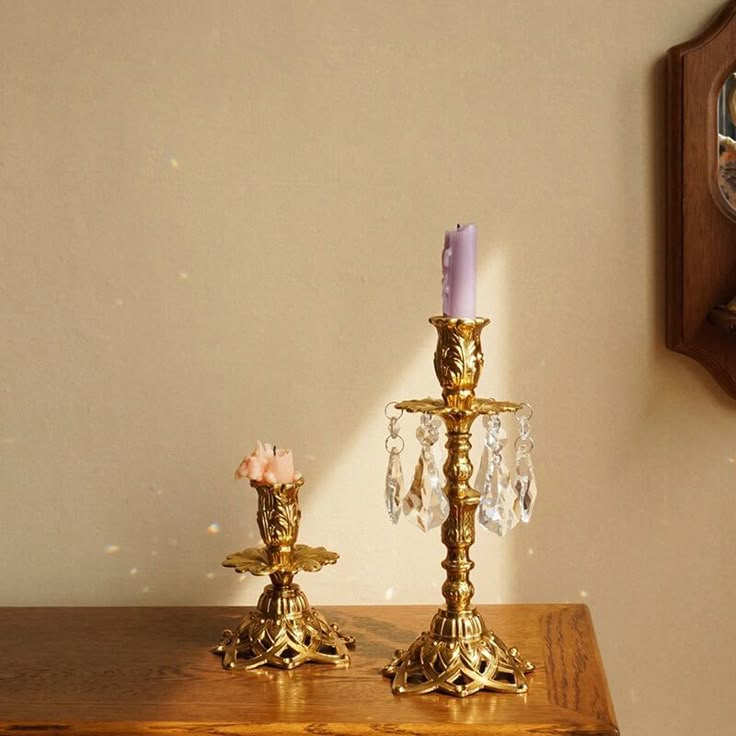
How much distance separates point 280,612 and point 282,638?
0.10 feet

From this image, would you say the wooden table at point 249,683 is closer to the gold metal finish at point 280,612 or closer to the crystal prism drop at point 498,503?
the gold metal finish at point 280,612

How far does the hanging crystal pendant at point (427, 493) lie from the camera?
123 cm

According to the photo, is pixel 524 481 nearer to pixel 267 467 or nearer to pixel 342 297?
pixel 267 467

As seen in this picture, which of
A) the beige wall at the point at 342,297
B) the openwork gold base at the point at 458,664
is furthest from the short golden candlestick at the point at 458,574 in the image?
the beige wall at the point at 342,297

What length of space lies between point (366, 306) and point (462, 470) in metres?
0.40

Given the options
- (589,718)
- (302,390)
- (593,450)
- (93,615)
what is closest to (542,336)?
(593,450)

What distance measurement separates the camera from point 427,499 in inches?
48.7

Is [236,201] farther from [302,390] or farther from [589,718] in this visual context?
[589,718]

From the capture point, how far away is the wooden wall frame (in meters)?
1.48

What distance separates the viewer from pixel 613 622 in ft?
5.30

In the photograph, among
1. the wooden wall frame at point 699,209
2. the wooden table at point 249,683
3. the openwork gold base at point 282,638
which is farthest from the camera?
the wooden wall frame at point 699,209

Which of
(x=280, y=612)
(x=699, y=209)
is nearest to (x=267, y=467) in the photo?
(x=280, y=612)

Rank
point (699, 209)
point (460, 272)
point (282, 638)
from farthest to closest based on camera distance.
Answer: point (699, 209)
point (282, 638)
point (460, 272)

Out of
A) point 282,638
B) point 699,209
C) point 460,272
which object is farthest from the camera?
point 699,209
